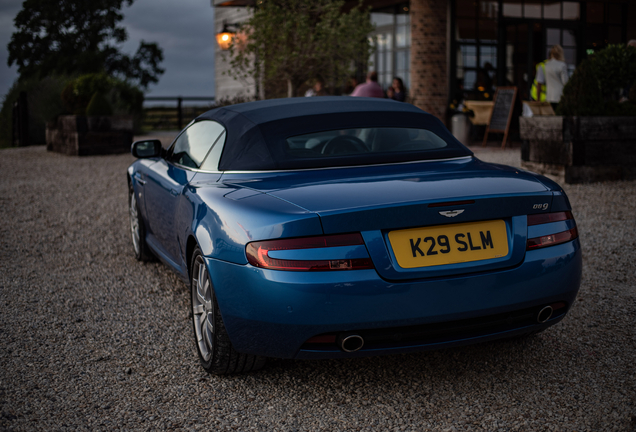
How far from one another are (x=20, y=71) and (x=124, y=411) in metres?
43.8

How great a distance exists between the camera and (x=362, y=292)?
240 centimetres

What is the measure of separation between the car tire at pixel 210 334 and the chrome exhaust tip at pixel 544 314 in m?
1.22

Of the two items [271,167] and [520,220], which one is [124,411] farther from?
[520,220]

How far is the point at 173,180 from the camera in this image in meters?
3.87

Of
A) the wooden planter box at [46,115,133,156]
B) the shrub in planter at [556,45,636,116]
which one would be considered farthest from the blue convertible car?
the wooden planter box at [46,115,133,156]

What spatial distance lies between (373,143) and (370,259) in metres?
1.38

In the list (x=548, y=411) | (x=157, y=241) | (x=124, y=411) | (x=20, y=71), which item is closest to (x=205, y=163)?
(x=157, y=241)

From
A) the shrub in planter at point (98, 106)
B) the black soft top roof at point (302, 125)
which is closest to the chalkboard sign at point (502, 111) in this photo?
the shrub in planter at point (98, 106)

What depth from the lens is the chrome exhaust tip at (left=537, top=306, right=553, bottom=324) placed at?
8.86ft

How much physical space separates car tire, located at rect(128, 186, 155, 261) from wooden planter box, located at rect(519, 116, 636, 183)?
537cm

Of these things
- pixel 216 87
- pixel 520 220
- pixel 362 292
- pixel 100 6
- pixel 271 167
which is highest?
pixel 100 6

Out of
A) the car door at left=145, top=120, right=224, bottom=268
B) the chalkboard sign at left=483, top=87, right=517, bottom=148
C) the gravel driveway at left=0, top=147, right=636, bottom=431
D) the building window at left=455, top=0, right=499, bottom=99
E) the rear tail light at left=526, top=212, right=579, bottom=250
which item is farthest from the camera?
the building window at left=455, top=0, right=499, bottom=99

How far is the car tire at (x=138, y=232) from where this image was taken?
506 cm

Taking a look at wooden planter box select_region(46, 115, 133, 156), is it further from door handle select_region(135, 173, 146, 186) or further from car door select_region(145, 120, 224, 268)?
car door select_region(145, 120, 224, 268)
